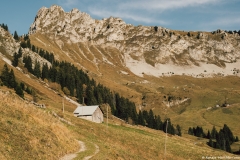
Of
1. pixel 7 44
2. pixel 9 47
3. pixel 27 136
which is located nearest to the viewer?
pixel 27 136

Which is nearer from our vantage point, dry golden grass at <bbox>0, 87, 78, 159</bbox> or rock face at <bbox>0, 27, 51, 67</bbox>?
dry golden grass at <bbox>0, 87, 78, 159</bbox>

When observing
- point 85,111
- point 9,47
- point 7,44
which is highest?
point 7,44

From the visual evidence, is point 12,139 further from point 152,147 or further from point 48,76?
point 48,76

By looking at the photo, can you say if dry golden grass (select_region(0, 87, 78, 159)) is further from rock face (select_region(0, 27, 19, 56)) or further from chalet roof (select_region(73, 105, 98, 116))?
rock face (select_region(0, 27, 19, 56))

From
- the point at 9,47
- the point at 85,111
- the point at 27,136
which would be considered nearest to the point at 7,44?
the point at 9,47

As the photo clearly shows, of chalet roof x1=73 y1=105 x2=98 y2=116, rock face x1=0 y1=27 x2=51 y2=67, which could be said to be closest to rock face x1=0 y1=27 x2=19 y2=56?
rock face x1=0 y1=27 x2=51 y2=67

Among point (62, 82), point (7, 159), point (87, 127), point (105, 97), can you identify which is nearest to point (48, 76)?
point (62, 82)

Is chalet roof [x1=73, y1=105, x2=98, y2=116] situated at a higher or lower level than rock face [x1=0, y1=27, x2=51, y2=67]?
lower

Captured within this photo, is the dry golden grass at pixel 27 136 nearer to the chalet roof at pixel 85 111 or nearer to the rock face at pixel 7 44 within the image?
the chalet roof at pixel 85 111

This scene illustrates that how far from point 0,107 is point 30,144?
332 inches

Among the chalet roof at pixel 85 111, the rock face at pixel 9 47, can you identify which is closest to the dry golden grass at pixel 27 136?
the chalet roof at pixel 85 111

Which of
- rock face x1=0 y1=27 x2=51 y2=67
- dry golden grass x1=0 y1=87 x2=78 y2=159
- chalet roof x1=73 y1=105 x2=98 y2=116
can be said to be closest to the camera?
dry golden grass x1=0 y1=87 x2=78 y2=159

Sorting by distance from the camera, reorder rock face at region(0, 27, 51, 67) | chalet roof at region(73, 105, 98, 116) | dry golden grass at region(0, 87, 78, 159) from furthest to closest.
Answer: rock face at region(0, 27, 51, 67), chalet roof at region(73, 105, 98, 116), dry golden grass at region(0, 87, 78, 159)

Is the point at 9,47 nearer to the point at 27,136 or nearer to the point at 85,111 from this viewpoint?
the point at 85,111
